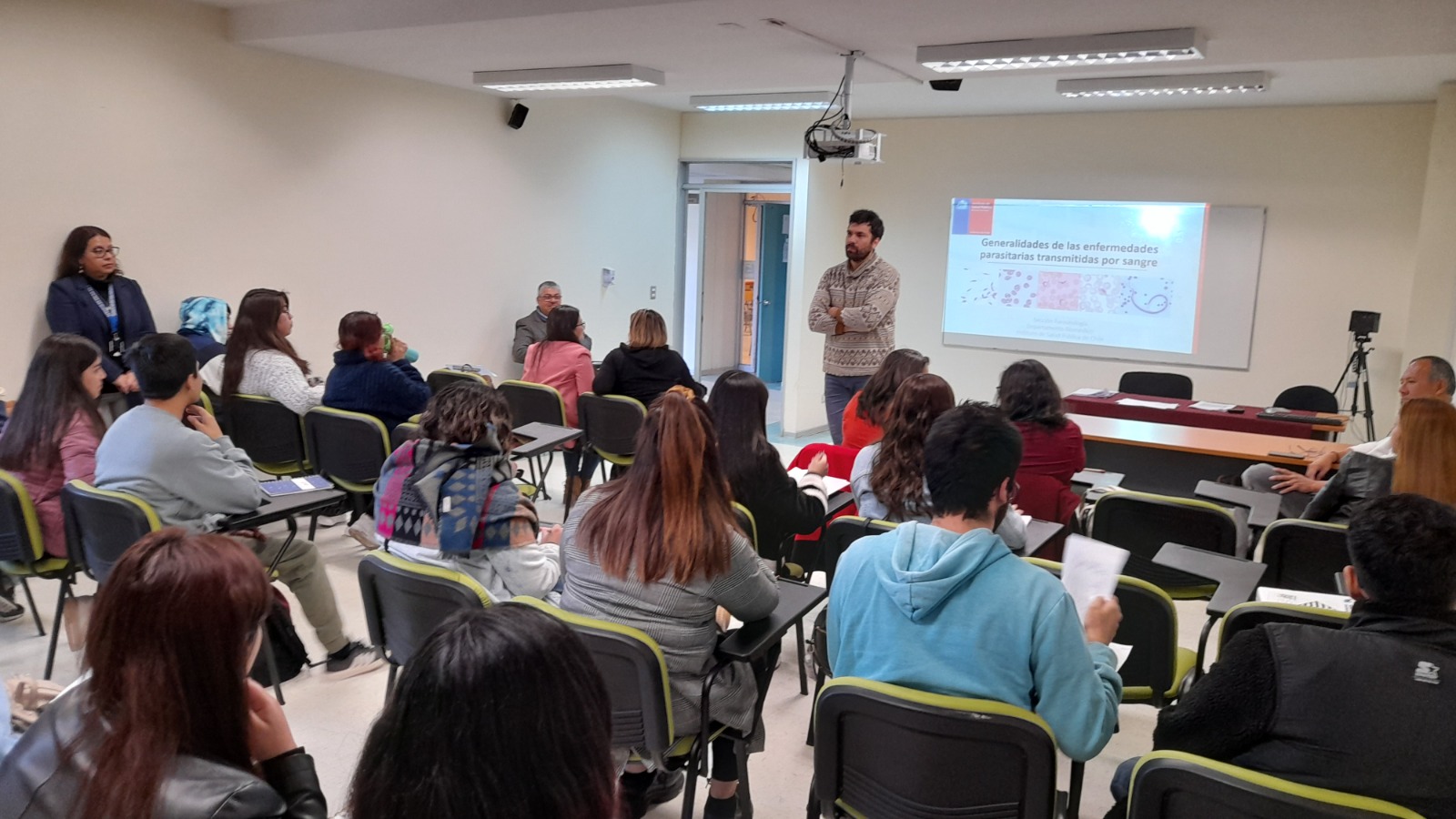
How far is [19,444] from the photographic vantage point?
10.8 feet

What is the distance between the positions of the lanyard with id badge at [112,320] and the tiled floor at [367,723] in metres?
1.44

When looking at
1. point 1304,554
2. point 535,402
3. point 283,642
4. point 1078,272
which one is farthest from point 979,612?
point 1078,272

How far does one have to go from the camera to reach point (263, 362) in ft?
15.6

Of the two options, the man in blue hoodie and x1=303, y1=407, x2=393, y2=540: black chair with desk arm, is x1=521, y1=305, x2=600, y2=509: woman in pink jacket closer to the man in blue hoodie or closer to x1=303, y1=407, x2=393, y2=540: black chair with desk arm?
x1=303, y1=407, x2=393, y2=540: black chair with desk arm

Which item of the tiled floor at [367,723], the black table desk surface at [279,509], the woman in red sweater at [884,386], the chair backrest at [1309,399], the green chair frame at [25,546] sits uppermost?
the woman in red sweater at [884,386]

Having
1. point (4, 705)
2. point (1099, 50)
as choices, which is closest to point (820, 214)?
point (1099, 50)

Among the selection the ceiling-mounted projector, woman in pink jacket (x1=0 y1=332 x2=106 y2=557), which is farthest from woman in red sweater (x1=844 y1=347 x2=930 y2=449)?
woman in pink jacket (x1=0 y1=332 x2=106 y2=557)

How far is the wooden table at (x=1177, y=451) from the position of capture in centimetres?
479

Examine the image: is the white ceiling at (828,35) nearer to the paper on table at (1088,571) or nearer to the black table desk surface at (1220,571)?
the black table desk surface at (1220,571)

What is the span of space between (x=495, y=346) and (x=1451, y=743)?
22.3 feet

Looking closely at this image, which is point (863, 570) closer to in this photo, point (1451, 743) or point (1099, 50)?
point (1451, 743)

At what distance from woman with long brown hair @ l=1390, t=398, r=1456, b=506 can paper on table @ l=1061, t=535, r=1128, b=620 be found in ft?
6.08

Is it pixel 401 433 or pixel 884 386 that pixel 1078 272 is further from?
pixel 401 433

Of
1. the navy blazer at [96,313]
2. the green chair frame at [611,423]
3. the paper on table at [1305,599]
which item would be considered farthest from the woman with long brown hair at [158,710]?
the navy blazer at [96,313]
